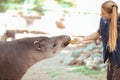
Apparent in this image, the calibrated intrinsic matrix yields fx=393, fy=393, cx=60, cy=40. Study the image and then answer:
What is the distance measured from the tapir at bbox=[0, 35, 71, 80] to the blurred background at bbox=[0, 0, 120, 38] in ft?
20.6

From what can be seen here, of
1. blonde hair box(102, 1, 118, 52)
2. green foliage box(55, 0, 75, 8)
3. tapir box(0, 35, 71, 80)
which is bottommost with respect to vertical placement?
green foliage box(55, 0, 75, 8)

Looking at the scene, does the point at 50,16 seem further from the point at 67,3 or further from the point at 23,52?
the point at 23,52

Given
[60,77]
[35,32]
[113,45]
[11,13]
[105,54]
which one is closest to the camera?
[113,45]

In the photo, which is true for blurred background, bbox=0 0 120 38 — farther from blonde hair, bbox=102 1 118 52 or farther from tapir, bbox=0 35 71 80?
blonde hair, bbox=102 1 118 52

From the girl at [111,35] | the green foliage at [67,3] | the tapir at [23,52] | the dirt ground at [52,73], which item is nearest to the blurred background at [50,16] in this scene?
the green foliage at [67,3]

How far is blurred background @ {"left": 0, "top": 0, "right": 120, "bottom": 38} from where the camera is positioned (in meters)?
13.3

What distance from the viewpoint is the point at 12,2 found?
15789 millimetres

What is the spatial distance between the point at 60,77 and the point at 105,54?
8.88 feet

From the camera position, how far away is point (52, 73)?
27.5ft

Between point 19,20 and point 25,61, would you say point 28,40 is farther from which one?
point 19,20

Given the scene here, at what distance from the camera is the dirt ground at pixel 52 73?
7.98 meters

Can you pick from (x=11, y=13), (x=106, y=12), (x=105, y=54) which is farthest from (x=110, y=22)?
(x=11, y=13)

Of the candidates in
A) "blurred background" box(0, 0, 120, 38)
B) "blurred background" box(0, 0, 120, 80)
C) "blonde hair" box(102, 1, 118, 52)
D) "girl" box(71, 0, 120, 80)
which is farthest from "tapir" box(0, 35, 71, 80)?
"blurred background" box(0, 0, 120, 38)

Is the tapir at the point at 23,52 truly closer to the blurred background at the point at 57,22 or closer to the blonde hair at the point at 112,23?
the blonde hair at the point at 112,23
